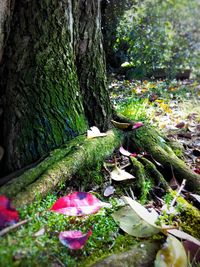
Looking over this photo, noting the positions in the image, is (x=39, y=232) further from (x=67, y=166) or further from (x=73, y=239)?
(x=67, y=166)

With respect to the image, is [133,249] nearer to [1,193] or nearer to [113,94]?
[1,193]

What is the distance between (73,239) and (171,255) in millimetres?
427

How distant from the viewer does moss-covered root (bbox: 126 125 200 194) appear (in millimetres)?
2224

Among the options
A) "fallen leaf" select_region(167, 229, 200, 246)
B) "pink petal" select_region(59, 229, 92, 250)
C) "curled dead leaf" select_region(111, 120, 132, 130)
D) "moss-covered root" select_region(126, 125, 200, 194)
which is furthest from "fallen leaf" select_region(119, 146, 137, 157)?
"pink petal" select_region(59, 229, 92, 250)

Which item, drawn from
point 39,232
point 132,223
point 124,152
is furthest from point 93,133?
point 39,232

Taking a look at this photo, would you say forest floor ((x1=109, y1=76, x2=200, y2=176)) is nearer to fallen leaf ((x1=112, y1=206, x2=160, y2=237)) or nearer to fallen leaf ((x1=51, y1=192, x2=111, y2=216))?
fallen leaf ((x1=112, y1=206, x2=160, y2=237))

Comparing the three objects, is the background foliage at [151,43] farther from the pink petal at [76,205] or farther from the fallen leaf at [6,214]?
the fallen leaf at [6,214]

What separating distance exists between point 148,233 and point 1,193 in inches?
26.0

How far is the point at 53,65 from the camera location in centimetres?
212

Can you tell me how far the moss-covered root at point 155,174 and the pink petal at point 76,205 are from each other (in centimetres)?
57

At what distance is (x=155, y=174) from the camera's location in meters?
2.20

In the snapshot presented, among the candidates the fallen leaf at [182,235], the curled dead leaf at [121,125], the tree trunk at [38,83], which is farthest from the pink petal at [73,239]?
the curled dead leaf at [121,125]

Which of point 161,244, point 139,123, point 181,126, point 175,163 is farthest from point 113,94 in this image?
point 161,244

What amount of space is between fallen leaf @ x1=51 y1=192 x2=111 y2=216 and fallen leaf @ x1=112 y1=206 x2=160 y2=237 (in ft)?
0.37
